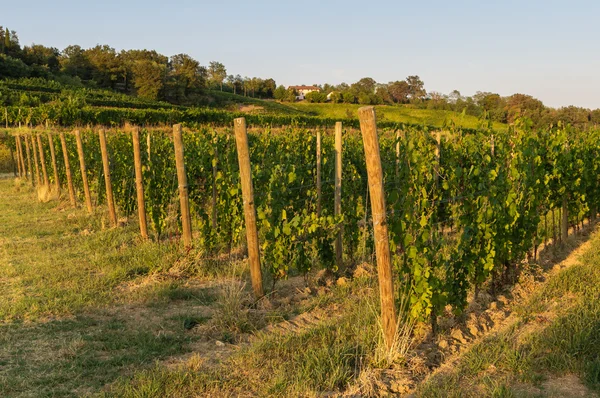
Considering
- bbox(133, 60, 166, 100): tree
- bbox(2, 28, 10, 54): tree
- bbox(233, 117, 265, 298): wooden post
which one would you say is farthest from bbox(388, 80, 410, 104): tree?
→ bbox(233, 117, 265, 298): wooden post

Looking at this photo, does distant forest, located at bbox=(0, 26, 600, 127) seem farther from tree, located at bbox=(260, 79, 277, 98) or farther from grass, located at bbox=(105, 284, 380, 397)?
grass, located at bbox=(105, 284, 380, 397)

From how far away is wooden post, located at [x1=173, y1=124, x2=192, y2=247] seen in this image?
6492 mm

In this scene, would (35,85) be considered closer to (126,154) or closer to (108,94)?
(108,94)

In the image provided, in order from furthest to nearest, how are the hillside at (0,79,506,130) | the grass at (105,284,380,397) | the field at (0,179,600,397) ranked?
the hillside at (0,79,506,130) → the field at (0,179,600,397) → the grass at (105,284,380,397)

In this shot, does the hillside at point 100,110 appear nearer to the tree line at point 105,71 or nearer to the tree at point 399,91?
the tree line at point 105,71

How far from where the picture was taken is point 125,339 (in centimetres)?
420

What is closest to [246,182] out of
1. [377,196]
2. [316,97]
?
[377,196]

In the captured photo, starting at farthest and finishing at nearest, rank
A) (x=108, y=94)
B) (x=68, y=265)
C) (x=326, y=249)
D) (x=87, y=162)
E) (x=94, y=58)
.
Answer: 1. (x=94, y=58)
2. (x=108, y=94)
3. (x=87, y=162)
4. (x=68, y=265)
5. (x=326, y=249)

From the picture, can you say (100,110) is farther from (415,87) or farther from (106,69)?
(415,87)

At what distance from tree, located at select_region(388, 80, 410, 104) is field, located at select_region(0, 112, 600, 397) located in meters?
80.6

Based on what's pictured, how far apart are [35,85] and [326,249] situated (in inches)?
1794

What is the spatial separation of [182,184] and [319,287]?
7.65ft

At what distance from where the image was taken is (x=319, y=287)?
5.54 m

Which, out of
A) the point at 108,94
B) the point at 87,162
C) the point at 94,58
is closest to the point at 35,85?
the point at 108,94
